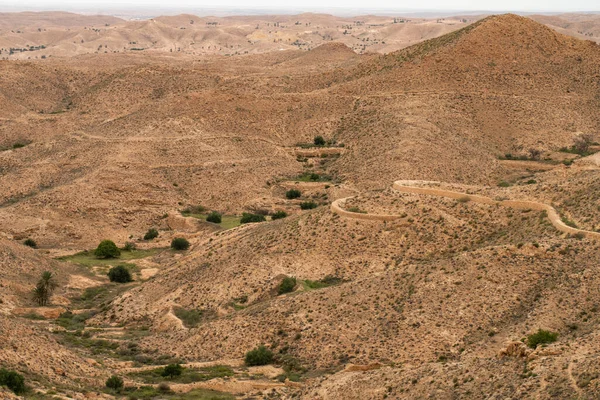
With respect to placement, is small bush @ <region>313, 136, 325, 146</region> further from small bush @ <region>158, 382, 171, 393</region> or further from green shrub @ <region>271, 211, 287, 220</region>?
small bush @ <region>158, 382, 171, 393</region>

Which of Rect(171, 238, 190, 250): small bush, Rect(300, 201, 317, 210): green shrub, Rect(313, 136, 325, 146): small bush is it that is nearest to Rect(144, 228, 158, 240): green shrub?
Rect(171, 238, 190, 250): small bush

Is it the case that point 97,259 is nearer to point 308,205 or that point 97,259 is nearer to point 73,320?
point 73,320

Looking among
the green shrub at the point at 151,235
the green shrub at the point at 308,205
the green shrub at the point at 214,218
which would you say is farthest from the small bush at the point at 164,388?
the green shrub at the point at 308,205

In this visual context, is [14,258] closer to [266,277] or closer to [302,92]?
[266,277]

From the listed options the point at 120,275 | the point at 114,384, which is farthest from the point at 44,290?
the point at 114,384

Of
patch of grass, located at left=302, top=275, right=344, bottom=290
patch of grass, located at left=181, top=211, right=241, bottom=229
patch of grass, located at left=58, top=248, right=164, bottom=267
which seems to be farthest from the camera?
patch of grass, located at left=181, top=211, right=241, bottom=229

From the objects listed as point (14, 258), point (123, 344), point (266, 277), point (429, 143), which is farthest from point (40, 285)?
point (429, 143)

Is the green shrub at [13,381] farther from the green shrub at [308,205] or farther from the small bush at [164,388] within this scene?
the green shrub at [308,205]
